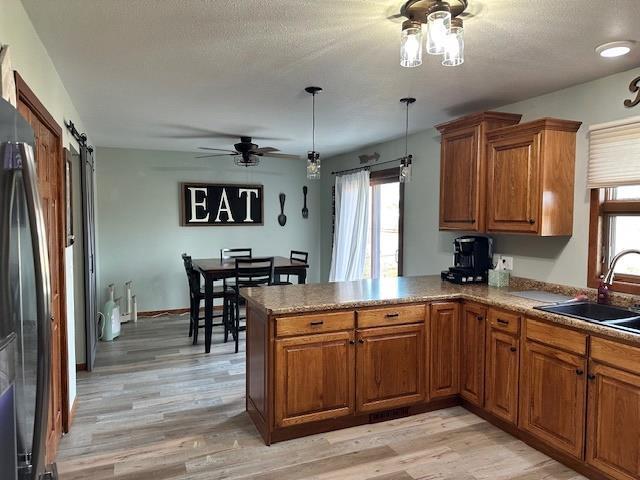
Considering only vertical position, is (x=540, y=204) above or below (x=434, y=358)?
above

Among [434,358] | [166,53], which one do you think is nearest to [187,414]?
[434,358]

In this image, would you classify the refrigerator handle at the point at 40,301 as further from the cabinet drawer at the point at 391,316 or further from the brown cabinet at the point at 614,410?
the brown cabinet at the point at 614,410

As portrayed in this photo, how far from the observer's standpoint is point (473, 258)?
3645mm

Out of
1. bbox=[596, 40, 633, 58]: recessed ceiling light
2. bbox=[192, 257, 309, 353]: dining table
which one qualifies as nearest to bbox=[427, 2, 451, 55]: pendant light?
bbox=[596, 40, 633, 58]: recessed ceiling light

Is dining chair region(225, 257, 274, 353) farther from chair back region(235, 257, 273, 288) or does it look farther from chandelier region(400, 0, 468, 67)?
chandelier region(400, 0, 468, 67)

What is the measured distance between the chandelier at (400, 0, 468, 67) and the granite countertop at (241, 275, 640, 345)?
59.6 inches

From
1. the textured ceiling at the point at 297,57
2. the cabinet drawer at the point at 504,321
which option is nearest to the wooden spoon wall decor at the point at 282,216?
the textured ceiling at the point at 297,57

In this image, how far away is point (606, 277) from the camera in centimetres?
265

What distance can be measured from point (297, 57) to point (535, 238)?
220cm

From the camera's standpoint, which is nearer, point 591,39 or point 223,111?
point 591,39

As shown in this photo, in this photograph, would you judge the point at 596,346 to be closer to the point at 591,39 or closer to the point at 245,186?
the point at 591,39

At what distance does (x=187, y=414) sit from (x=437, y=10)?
9.64ft

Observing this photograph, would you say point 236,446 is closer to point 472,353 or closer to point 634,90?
point 472,353

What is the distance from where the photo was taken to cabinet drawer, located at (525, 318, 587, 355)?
2.36m
